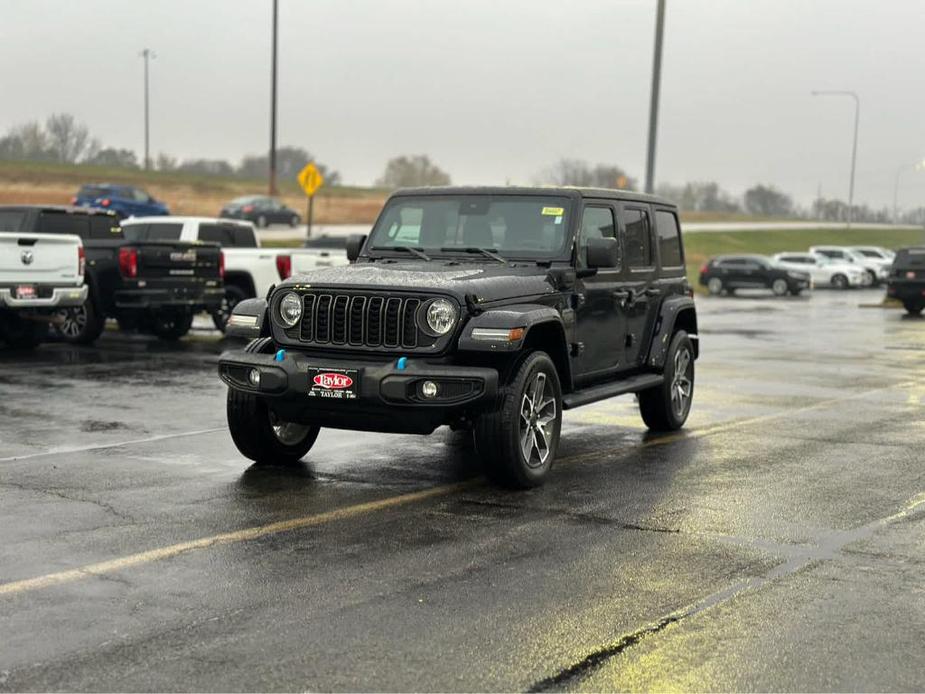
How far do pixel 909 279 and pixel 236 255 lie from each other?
1950 centimetres

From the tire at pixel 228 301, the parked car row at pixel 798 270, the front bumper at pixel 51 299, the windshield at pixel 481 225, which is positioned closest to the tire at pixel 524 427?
the windshield at pixel 481 225

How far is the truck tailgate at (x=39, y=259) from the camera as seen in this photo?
1614 cm

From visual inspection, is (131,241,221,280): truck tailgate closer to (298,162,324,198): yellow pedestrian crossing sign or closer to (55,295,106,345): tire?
(55,295,106,345): tire

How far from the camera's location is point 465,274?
8438mm

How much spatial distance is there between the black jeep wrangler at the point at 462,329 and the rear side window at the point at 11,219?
9761mm

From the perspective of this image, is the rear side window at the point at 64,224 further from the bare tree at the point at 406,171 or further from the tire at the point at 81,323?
the bare tree at the point at 406,171

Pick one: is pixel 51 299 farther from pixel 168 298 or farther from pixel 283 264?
pixel 283 264

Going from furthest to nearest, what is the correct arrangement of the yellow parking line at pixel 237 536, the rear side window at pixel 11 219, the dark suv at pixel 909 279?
the dark suv at pixel 909 279 → the rear side window at pixel 11 219 → the yellow parking line at pixel 237 536

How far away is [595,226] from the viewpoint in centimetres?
973

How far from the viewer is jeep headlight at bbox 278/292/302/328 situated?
8305 millimetres

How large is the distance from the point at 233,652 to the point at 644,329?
6335 mm

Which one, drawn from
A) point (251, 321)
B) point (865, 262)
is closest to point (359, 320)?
point (251, 321)

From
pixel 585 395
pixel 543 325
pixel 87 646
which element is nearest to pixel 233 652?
pixel 87 646

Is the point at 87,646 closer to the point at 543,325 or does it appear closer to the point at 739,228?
the point at 543,325
